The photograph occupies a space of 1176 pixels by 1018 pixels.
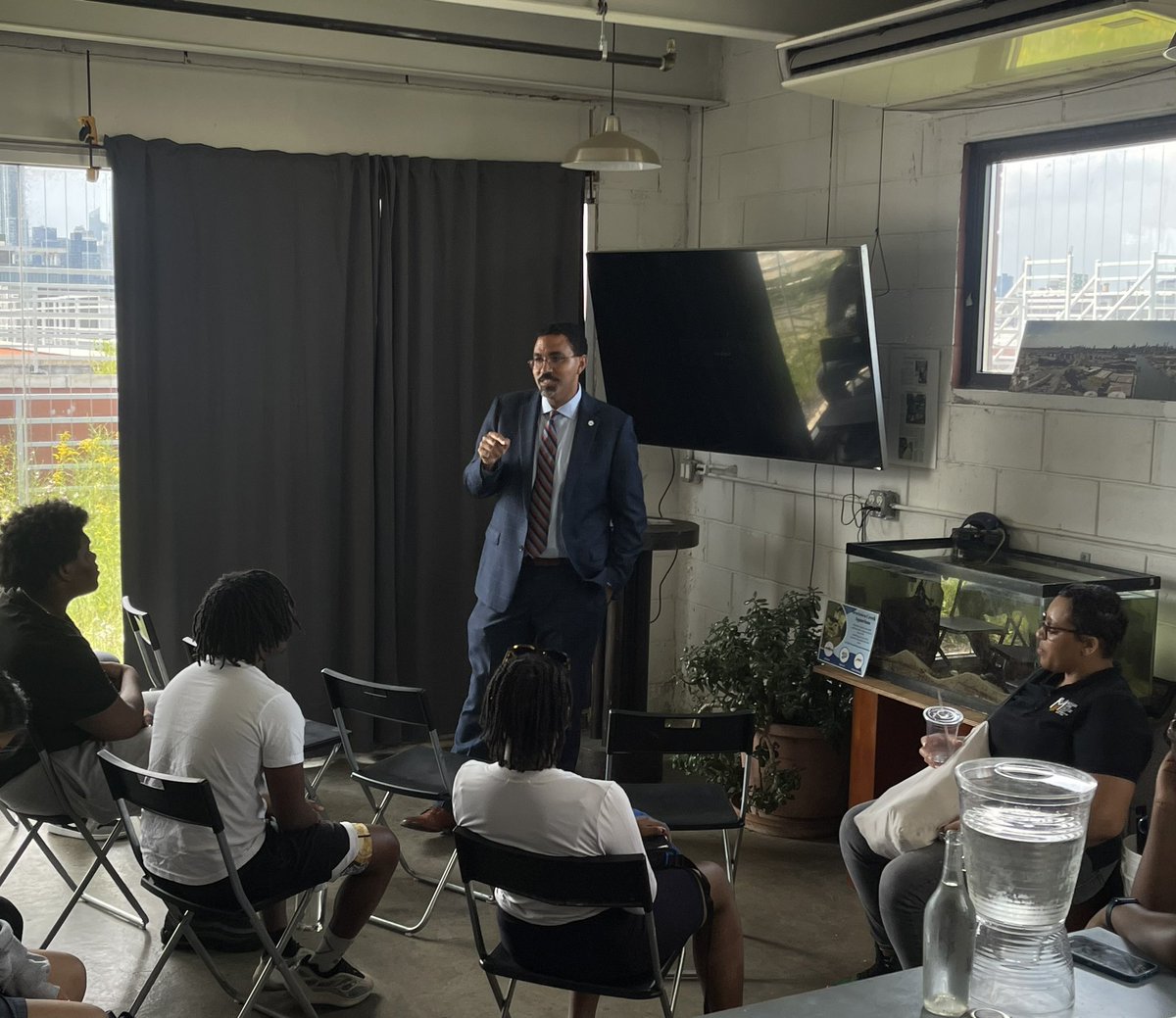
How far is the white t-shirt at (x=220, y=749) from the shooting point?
→ 288 centimetres

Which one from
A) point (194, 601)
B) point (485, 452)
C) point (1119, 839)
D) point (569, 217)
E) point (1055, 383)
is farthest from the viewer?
point (569, 217)

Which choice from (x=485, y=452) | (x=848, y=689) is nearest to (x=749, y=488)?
(x=848, y=689)

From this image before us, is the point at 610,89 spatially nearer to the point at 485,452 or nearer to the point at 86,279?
the point at 485,452

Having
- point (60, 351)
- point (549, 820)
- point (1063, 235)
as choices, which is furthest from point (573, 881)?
point (60, 351)

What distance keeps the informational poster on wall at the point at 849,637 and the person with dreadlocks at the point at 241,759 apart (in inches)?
70.7

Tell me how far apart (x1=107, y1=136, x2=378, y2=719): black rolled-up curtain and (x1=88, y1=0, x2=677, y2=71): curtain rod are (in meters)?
0.54

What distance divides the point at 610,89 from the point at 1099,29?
242cm

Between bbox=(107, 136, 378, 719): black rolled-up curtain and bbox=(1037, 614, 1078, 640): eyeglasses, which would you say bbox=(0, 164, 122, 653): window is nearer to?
bbox=(107, 136, 378, 719): black rolled-up curtain

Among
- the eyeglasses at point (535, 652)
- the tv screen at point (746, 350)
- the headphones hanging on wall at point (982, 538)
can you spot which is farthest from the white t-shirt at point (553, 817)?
the tv screen at point (746, 350)

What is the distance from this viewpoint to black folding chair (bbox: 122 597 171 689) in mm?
4086

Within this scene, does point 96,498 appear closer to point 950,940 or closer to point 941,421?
point 941,421

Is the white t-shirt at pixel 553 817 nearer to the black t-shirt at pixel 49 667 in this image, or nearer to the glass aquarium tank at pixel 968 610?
the black t-shirt at pixel 49 667

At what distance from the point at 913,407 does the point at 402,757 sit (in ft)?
6.94

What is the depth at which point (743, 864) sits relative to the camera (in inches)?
169
